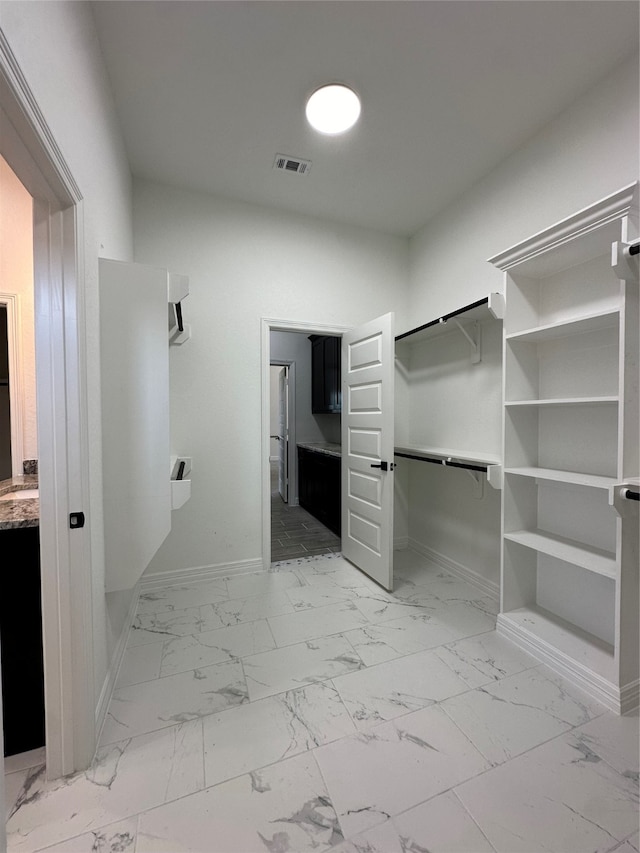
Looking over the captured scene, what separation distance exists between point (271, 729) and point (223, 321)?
2459 mm

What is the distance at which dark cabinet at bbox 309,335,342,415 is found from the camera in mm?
4391

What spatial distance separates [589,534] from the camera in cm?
188

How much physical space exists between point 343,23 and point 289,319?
1659 mm

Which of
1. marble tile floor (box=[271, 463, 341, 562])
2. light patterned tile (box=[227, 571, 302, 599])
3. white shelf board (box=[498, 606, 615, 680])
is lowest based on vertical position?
marble tile floor (box=[271, 463, 341, 562])

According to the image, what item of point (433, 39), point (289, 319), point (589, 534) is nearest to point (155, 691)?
point (589, 534)

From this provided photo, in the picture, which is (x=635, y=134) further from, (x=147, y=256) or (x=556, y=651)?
(x=147, y=256)

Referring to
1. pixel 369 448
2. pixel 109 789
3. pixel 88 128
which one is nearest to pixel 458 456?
pixel 369 448

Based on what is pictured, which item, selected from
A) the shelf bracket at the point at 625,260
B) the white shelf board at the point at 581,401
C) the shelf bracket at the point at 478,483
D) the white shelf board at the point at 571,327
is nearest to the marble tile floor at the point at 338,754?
the shelf bracket at the point at 478,483

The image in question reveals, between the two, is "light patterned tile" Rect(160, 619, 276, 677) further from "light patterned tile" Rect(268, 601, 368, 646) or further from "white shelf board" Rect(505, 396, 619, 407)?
"white shelf board" Rect(505, 396, 619, 407)

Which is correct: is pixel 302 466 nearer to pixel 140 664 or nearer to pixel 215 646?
pixel 215 646

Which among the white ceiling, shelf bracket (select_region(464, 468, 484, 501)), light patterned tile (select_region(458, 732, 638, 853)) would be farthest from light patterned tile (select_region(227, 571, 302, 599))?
the white ceiling

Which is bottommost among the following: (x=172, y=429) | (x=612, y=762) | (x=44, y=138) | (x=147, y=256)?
(x=612, y=762)

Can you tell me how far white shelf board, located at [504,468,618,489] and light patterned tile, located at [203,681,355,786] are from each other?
4.74 ft

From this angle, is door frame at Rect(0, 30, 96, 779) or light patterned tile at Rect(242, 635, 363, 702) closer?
door frame at Rect(0, 30, 96, 779)
